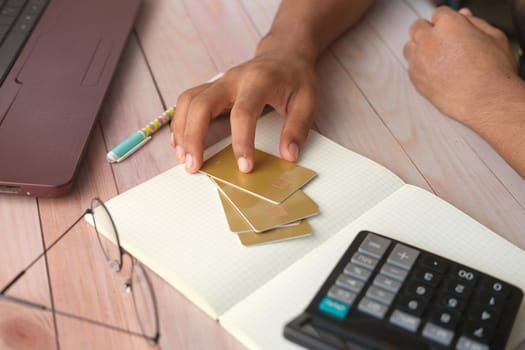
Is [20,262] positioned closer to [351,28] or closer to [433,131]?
[433,131]

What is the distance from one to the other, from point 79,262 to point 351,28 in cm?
60

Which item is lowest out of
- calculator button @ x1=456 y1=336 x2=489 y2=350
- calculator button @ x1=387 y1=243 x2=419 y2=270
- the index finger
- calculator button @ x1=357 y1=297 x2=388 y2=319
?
calculator button @ x1=456 y1=336 x2=489 y2=350

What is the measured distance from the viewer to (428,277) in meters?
0.54

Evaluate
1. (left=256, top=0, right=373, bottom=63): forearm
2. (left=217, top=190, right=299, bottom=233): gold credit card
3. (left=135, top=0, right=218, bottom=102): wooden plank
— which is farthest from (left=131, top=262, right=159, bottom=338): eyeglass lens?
(left=256, top=0, right=373, bottom=63): forearm

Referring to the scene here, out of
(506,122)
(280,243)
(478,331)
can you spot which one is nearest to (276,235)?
(280,243)

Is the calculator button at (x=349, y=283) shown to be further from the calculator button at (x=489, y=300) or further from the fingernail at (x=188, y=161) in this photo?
the fingernail at (x=188, y=161)

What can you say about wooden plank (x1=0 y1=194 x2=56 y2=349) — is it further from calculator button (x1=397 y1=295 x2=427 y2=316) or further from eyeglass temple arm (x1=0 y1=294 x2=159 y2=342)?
calculator button (x1=397 y1=295 x2=427 y2=316)

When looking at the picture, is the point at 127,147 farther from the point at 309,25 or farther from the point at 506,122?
the point at 506,122

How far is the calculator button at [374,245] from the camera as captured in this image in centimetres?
57

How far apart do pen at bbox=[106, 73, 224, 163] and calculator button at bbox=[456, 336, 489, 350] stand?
0.45 metres

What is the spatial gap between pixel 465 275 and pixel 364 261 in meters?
0.09

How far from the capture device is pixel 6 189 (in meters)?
0.67

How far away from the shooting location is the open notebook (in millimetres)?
551

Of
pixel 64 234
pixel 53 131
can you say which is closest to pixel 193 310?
pixel 64 234
